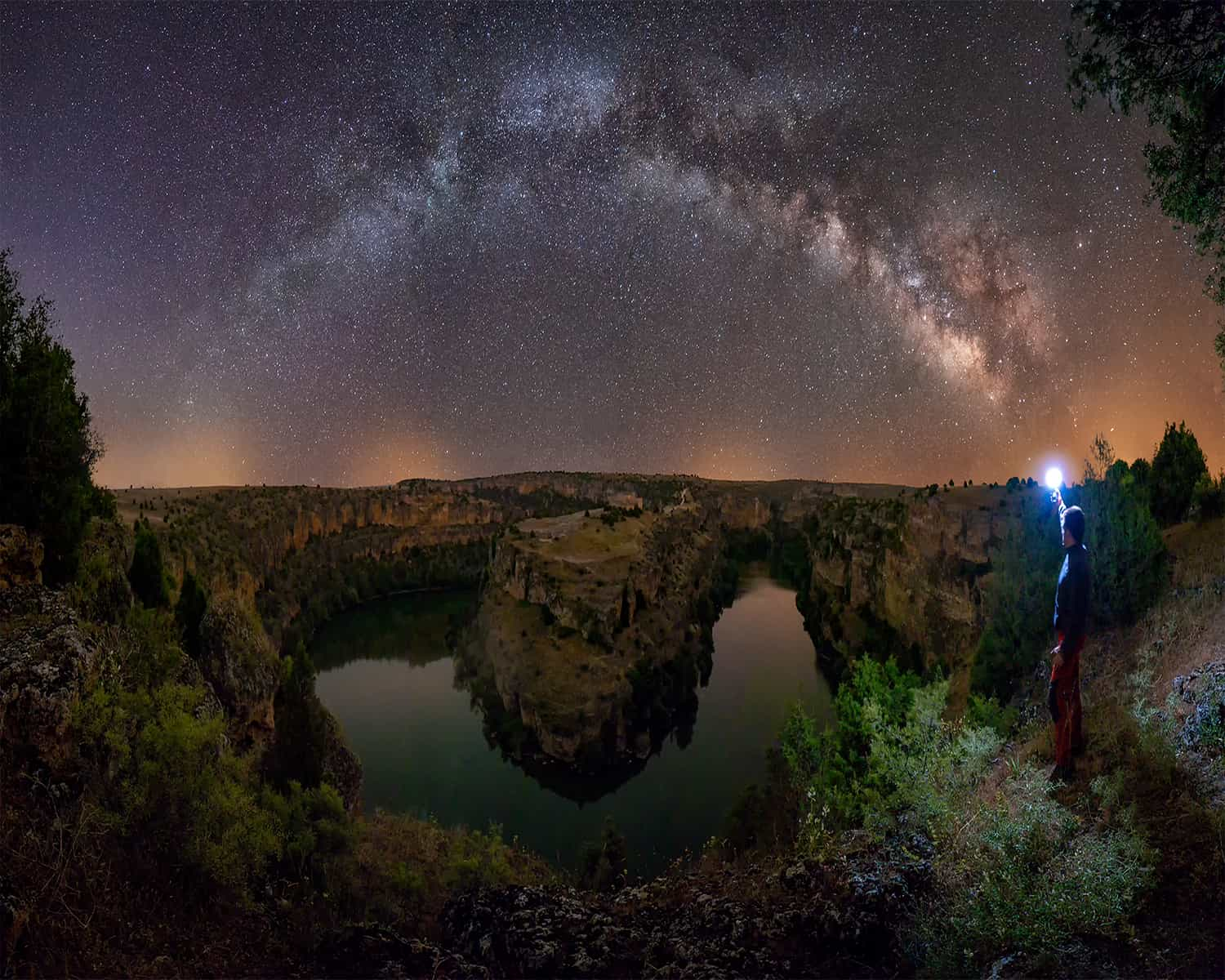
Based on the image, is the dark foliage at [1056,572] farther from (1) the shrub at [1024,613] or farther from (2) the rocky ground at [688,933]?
(2) the rocky ground at [688,933]

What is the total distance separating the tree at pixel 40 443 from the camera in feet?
40.4

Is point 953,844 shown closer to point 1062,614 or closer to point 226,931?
point 1062,614

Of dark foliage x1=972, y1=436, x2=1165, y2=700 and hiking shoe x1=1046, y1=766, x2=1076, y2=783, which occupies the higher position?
dark foliage x1=972, y1=436, x2=1165, y2=700

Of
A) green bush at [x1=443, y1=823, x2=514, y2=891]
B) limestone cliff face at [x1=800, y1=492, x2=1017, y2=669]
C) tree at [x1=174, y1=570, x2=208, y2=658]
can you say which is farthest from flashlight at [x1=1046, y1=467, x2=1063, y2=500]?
limestone cliff face at [x1=800, y1=492, x2=1017, y2=669]

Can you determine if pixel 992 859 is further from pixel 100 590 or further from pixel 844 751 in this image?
pixel 100 590

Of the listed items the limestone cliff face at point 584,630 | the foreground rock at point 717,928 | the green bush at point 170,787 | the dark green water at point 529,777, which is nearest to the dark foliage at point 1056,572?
the dark green water at point 529,777

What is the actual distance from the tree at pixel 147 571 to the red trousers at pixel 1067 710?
2174cm

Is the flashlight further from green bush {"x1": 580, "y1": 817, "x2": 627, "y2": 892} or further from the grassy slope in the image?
green bush {"x1": 580, "y1": 817, "x2": 627, "y2": 892}

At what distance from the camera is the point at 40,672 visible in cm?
916

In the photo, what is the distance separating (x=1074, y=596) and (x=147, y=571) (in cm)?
2243

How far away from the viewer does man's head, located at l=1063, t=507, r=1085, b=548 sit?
8.95 m

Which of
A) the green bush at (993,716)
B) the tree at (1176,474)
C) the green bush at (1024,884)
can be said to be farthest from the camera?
the tree at (1176,474)

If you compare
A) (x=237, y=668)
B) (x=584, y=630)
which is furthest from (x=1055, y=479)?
(x=584, y=630)

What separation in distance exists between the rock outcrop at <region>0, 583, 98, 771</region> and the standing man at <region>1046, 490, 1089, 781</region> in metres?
14.8
